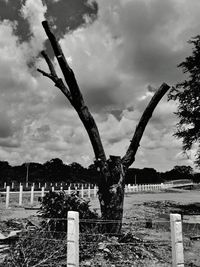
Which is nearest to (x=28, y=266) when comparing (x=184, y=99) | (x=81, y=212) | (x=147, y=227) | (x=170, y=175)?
(x=81, y=212)

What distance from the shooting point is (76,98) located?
9.36m

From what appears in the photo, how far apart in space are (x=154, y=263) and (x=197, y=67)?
18044mm

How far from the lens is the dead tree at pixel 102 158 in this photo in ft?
29.5

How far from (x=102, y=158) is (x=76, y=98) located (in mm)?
1769

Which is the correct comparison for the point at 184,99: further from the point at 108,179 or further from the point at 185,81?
the point at 108,179

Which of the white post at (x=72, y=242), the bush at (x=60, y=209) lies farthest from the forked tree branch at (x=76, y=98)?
the white post at (x=72, y=242)

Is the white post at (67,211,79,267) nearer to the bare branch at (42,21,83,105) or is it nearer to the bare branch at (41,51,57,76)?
the bare branch at (42,21,83,105)

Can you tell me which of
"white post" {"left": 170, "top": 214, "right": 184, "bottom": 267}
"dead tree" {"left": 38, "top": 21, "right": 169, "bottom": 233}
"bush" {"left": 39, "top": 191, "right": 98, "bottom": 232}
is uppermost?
"dead tree" {"left": 38, "top": 21, "right": 169, "bottom": 233}

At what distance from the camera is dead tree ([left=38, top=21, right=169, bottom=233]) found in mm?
8992

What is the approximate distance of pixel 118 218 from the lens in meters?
8.95

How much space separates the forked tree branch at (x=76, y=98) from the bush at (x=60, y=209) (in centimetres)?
145

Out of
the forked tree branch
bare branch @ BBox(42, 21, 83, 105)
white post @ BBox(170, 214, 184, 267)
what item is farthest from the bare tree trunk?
white post @ BBox(170, 214, 184, 267)

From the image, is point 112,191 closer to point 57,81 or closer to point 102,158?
point 102,158

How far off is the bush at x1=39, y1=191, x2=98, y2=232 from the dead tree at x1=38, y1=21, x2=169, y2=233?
1.92 ft
